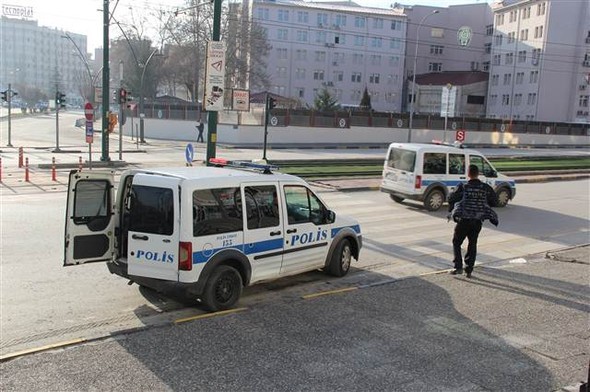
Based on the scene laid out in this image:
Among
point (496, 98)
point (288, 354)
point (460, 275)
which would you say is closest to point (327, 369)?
point (288, 354)

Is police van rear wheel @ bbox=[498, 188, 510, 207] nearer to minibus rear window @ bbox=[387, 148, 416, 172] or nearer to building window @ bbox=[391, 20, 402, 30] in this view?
minibus rear window @ bbox=[387, 148, 416, 172]

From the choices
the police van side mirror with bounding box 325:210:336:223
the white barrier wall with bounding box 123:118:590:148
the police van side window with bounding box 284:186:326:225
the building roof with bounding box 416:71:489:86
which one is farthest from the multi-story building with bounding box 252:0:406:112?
the police van side window with bounding box 284:186:326:225

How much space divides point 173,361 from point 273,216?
107 inches

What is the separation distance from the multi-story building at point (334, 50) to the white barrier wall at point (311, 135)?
3993 centimetres

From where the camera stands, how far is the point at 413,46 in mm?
105812

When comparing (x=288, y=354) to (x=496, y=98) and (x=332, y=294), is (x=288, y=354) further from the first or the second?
(x=496, y=98)

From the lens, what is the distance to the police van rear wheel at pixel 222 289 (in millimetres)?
6969

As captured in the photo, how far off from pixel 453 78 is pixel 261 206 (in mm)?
96998

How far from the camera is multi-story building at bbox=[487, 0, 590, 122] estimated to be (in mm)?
82875

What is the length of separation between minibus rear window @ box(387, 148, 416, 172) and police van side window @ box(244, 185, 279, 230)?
9.54 m

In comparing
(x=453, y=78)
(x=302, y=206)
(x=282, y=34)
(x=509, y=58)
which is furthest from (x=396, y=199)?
(x=453, y=78)

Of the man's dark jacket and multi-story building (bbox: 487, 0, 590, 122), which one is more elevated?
multi-story building (bbox: 487, 0, 590, 122)

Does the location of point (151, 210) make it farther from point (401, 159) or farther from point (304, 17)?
point (304, 17)

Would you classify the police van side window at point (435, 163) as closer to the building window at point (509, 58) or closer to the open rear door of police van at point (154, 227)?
the open rear door of police van at point (154, 227)
